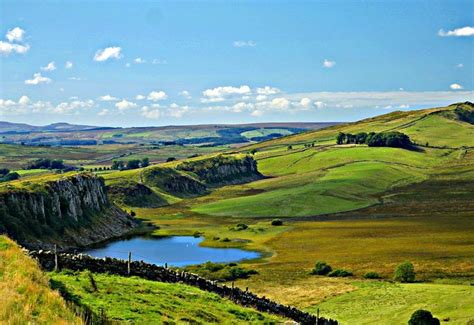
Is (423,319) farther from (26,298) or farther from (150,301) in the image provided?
(26,298)

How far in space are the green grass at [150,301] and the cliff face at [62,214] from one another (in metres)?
70.6

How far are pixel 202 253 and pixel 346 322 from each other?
204 feet

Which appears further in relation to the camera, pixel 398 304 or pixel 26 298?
pixel 398 304

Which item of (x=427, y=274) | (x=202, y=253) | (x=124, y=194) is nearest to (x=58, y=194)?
(x=202, y=253)

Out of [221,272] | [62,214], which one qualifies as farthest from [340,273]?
[62,214]

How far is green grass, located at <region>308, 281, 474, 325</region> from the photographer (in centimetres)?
5330

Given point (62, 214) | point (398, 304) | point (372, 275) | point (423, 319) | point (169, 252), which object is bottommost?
point (169, 252)

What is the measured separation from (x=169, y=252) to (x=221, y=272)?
97.8 ft

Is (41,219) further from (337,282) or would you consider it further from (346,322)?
(346,322)

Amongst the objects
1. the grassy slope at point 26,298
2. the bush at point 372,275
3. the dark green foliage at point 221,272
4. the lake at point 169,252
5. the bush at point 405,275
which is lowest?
the lake at point 169,252

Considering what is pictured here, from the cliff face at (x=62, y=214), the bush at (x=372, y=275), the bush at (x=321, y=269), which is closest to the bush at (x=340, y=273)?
the bush at (x=321, y=269)

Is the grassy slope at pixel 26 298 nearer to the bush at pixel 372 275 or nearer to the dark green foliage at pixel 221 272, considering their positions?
the dark green foliage at pixel 221 272

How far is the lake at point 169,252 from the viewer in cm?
10431

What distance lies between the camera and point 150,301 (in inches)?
1202
